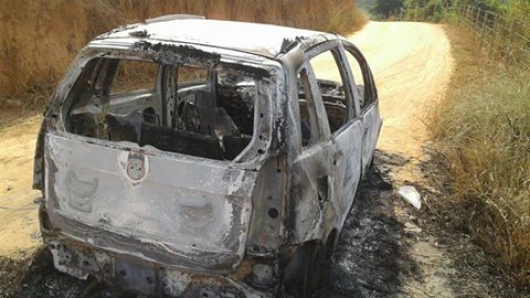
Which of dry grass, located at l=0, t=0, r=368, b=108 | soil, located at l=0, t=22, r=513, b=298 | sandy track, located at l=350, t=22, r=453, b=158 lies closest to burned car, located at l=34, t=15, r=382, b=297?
soil, located at l=0, t=22, r=513, b=298

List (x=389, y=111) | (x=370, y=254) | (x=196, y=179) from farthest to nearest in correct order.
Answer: (x=389, y=111) < (x=370, y=254) < (x=196, y=179)

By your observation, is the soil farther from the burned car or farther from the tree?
the tree

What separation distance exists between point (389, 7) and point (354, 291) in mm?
57673

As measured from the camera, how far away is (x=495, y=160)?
5.17 meters

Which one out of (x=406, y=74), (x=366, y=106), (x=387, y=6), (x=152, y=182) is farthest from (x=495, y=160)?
(x=387, y=6)

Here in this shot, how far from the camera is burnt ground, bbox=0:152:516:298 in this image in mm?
3477

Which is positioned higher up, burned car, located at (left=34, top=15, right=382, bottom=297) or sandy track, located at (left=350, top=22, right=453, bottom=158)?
burned car, located at (left=34, top=15, right=382, bottom=297)

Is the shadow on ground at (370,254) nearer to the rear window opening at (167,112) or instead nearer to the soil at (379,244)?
the soil at (379,244)

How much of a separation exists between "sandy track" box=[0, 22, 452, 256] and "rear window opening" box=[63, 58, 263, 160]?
1324 mm

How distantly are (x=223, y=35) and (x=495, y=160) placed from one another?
11.2 ft

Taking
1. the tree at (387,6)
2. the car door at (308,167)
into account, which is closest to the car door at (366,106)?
the car door at (308,167)

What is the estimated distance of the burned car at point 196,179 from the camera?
2.71m

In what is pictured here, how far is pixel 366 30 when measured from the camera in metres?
23.0

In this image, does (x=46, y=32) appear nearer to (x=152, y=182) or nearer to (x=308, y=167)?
(x=152, y=182)
